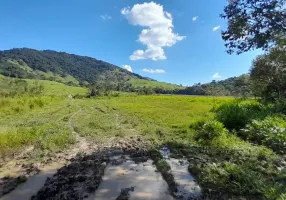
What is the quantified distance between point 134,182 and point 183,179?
60.2 inches

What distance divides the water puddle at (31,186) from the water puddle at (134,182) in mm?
1833

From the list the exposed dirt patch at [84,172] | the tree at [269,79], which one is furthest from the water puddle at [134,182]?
the tree at [269,79]

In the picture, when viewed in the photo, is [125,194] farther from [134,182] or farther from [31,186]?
[31,186]

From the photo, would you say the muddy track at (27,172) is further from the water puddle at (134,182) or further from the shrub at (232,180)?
the shrub at (232,180)

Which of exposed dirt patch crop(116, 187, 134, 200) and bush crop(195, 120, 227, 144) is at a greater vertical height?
bush crop(195, 120, 227, 144)

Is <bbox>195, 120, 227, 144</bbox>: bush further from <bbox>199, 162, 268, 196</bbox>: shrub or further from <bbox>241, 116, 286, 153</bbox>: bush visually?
<bbox>199, 162, 268, 196</bbox>: shrub

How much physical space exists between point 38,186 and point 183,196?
167 inches

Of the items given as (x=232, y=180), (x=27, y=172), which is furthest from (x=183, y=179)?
(x=27, y=172)

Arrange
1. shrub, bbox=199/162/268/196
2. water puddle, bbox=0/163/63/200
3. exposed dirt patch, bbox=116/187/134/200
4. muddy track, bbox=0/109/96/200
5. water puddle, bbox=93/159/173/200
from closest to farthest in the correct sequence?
exposed dirt patch, bbox=116/187/134/200 → shrub, bbox=199/162/268/196 → water puddle, bbox=93/159/173/200 → water puddle, bbox=0/163/63/200 → muddy track, bbox=0/109/96/200

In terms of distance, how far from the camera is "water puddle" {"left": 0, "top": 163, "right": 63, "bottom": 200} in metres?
7.27

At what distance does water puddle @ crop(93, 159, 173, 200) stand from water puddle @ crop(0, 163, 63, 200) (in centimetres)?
183

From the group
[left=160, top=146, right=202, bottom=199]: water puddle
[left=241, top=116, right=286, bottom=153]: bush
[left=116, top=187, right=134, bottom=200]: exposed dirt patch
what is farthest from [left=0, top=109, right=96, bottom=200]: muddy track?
[left=241, top=116, right=286, bottom=153]: bush

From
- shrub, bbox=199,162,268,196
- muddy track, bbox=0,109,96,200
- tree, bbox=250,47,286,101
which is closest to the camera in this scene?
shrub, bbox=199,162,268,196

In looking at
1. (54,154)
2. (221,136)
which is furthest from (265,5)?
(54,154)
